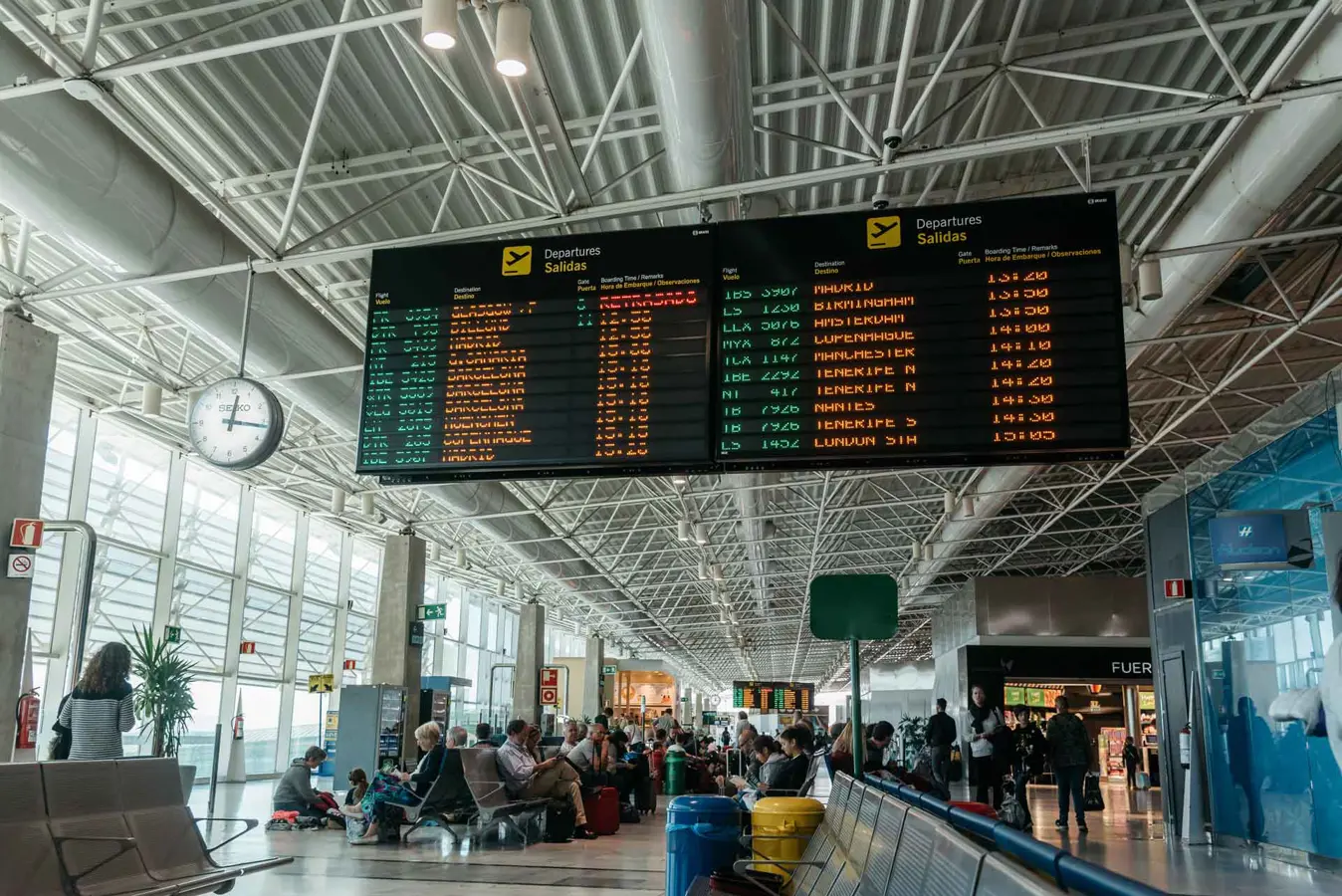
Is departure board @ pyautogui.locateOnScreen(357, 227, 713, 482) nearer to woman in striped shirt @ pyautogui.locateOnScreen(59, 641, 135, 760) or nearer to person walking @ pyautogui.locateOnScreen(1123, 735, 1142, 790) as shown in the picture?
woman in striped shirt @ pyautogui.locateOnScreen(59, 641, 135, 760)

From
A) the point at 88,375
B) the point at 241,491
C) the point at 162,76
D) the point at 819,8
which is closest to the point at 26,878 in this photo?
the point at 162,76

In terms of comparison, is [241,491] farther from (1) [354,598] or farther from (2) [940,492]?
(2) [940,492]

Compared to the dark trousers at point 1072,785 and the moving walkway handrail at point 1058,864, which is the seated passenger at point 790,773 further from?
the dark trousers at point 1072,785

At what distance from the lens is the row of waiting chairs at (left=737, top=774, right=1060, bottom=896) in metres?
2.38

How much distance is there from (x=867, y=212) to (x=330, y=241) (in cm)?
652

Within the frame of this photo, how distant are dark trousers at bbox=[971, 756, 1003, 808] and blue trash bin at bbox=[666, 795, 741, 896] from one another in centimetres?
783

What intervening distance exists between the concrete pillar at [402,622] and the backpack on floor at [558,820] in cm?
726

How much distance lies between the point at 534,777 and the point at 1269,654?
26.6ft

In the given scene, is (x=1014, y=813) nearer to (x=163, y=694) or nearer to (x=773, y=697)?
(x=163, y=694)

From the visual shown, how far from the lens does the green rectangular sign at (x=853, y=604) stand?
6.60 m

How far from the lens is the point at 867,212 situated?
6551 mm

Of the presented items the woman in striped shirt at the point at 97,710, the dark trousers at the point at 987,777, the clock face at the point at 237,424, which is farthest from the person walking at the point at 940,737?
the woman in striped shirt at the point at 97,710

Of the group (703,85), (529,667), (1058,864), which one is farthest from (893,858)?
(529,667)

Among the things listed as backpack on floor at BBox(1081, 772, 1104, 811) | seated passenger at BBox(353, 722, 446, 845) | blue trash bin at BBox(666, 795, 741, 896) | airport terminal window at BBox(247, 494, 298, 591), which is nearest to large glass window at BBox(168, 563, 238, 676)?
airport terminal window at BBox(247, 494, 298, 591)
